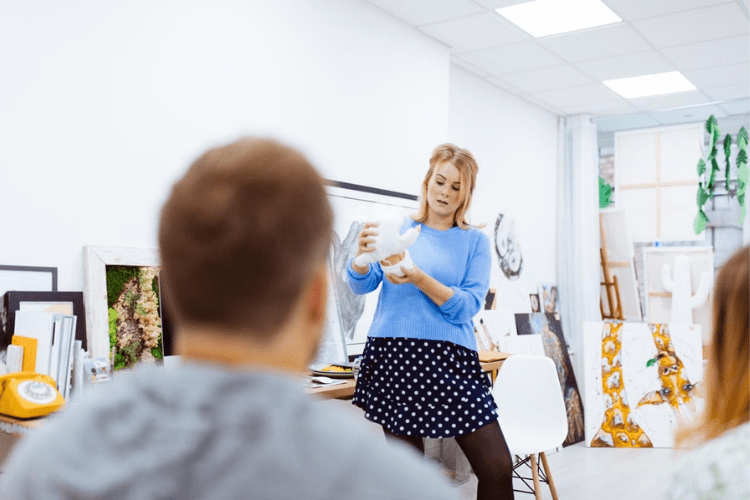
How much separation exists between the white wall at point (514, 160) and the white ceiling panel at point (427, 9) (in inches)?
34.7

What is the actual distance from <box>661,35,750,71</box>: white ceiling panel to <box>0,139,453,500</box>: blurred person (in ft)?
14.2

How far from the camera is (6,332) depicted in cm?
204

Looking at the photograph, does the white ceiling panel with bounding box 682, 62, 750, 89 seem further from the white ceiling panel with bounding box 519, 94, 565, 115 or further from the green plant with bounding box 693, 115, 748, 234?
the white ceiling panel with bounding box 519, 94, 565, 115

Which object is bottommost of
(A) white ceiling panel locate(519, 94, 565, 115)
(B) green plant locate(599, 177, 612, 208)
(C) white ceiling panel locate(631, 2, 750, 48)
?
(B) green plant locate(599, 177, 612, 208)

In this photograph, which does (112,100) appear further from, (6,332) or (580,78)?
(580,78)

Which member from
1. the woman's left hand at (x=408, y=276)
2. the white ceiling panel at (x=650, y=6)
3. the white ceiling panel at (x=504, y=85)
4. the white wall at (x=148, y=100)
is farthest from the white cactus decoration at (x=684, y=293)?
the woman's left hand at (x=408, y=276)

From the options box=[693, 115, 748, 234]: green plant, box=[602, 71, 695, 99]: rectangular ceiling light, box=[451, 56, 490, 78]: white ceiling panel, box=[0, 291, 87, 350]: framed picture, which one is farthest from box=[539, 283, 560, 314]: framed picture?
box=[0, 291, 87, 350]: framed picture

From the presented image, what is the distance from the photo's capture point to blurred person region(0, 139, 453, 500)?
484 millimetres

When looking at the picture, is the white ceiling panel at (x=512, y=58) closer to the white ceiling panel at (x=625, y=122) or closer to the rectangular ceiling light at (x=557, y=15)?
the rectangular ceiling light at (x=557, y=15)

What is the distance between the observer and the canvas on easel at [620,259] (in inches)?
223

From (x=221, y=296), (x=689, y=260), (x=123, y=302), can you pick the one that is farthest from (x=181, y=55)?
(x=689, y=260)

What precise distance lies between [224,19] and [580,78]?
2.93 m

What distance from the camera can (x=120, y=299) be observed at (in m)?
2.33

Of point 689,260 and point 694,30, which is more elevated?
point 694,30
